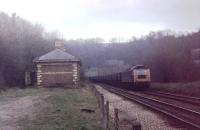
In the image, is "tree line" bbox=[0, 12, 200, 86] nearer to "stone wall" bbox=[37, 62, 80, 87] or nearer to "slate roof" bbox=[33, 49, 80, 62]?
"stone wall" bbox=[37, 62, 80, 87]

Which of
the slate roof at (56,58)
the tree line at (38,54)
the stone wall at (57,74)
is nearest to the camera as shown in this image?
the stone wall at (57,74)

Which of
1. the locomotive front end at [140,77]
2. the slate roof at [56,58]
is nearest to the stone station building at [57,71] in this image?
the slate roof at [56,58]

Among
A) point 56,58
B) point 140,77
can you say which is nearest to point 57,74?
point 56,58

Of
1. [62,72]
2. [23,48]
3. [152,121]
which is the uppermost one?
[23,48]

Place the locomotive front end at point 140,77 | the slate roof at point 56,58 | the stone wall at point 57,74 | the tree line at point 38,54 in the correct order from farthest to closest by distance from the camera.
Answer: the tree line at point 38,54 < the locomotive front end at point 140,77 < the slate roof at point 56,58 < the stone wall at point 57,74

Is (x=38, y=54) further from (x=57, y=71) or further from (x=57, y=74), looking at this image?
(x=57, y=74)

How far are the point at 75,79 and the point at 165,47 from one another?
25469 mm

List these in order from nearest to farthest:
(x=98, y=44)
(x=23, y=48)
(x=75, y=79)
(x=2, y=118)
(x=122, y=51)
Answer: (x=2, y=118) < (x=75, y=79) < (x=23, y=48) < (x=122, y=51) < (x=98, y=44)

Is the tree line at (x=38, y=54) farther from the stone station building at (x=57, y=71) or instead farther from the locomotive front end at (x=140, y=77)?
the locomotive front end at (x=140, y=77)

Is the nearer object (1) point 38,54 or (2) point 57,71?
(2) point 57,71

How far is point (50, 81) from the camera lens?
39.0 meters

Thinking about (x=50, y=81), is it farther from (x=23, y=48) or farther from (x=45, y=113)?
(x=45, y=113)

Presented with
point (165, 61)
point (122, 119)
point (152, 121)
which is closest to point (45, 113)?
point (122, 119)

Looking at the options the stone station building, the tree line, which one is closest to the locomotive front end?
the stone station building
